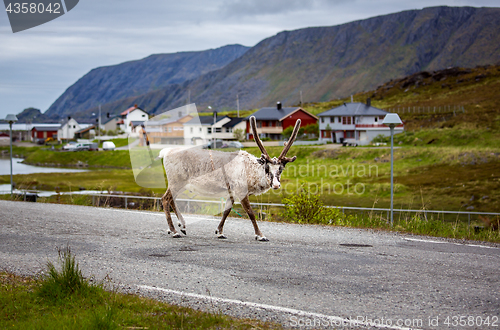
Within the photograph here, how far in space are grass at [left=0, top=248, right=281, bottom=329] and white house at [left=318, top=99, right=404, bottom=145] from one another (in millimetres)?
83527

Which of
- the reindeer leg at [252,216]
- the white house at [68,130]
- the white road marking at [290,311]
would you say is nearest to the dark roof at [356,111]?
the reindeer leg at [252,216]

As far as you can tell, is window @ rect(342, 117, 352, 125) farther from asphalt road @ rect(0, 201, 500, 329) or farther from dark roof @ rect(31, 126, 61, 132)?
dark roof @ rect(31, 126, 61, 132)

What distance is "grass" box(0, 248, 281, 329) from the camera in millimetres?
5832

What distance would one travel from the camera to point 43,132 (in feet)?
526

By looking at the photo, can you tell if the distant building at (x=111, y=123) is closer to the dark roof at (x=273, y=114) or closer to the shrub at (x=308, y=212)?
the dark roof at (x=273, y=114)

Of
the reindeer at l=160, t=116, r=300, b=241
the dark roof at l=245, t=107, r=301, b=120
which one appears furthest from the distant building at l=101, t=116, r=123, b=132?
the reindeer at l=160, t=116, r=300, b=241

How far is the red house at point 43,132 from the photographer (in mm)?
159500

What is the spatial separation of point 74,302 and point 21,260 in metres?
3.37

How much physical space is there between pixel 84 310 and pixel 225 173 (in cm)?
538

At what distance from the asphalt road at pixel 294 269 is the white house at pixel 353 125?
7827 centimetres

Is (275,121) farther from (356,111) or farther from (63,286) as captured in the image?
(63,286)

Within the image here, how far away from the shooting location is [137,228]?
1342 cm

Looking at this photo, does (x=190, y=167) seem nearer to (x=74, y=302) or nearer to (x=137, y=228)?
(x=137, y=228)

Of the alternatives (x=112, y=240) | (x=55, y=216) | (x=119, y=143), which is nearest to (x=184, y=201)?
(x=55, y=216)
